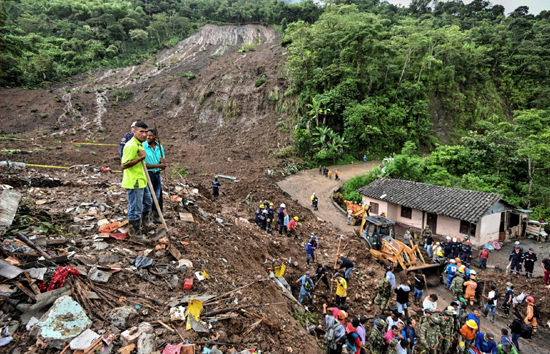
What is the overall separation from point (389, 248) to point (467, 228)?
250 inches

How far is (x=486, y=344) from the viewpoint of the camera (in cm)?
650

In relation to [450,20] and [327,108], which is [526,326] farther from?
[450,20]

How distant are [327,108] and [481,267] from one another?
20063mm

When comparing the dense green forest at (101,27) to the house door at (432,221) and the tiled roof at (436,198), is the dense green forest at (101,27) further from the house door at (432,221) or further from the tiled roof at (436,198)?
the house door at (432,221)

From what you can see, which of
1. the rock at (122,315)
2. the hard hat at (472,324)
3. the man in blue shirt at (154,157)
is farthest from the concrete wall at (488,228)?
the rock at (122,315)

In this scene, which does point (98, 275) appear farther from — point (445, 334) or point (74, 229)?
point (445, 334)

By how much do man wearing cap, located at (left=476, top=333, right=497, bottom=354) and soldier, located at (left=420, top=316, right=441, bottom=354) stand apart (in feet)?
3.23

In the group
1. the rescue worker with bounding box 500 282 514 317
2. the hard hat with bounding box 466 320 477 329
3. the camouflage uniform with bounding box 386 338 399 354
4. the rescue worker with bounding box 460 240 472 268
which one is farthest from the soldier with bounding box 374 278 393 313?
the rescue worker with bounding box 460 240 472 268

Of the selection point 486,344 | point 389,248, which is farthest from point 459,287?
point 486,344

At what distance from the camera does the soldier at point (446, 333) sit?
6.69 m

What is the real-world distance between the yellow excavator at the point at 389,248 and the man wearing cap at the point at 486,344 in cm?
398

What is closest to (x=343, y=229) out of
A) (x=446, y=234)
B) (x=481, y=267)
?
(x=446, y=234)

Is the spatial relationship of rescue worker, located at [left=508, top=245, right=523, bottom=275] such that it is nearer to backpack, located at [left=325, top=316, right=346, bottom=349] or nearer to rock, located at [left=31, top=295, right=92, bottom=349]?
backpack, located at [left=325, top=316, right=346, bottom=349]

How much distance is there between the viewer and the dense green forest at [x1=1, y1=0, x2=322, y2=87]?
151 ft
